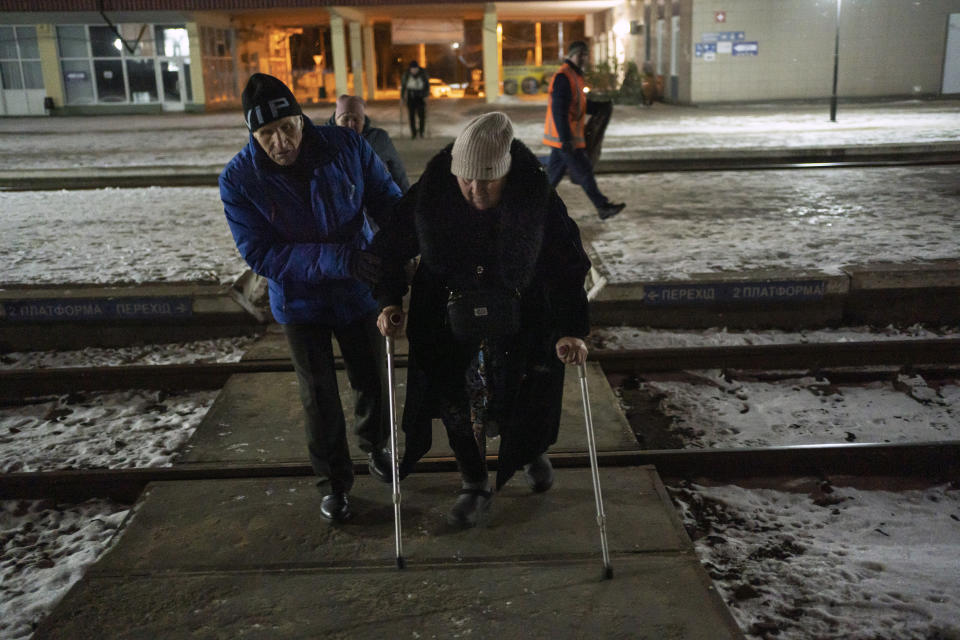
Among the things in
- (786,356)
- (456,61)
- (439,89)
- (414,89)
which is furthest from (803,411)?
(456,61)

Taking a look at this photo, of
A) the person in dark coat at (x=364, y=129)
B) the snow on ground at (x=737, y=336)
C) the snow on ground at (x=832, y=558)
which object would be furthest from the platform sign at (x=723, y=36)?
the snow on ground at (x=832, y=558)

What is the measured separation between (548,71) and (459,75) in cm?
517

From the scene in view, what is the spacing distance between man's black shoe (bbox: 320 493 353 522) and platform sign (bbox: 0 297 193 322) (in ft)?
11.9

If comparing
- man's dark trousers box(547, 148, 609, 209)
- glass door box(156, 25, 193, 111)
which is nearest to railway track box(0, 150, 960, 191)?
Result: man's dark trousers box(547, 148, 609, 209)

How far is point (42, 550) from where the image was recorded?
399cm

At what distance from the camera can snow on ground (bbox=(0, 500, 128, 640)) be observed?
3.47m

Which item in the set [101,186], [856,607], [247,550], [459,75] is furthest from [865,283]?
[459,75]

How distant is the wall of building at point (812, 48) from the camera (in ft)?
84.6

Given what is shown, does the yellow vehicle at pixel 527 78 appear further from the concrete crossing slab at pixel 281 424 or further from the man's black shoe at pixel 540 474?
the man's black shoe at pixel 540 474

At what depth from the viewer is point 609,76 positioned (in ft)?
97.0

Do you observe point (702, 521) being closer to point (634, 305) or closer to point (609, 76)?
point (634, 305)

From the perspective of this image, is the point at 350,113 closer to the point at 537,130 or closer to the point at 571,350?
the point at 571,350

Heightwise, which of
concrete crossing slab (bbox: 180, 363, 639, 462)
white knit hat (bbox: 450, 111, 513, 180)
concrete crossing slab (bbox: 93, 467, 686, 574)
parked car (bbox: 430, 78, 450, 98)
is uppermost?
parked car (bbox: 430, 78, 450, 98)

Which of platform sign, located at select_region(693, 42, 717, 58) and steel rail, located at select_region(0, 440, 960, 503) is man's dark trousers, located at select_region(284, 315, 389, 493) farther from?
platform sign, located at select_region(693, 42, 717, 58)
